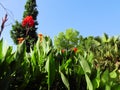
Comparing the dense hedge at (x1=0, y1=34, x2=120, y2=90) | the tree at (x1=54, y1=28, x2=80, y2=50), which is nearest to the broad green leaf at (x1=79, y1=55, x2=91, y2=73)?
the dense hedge at (x1=0, y1=34, x2=120, y2=90)

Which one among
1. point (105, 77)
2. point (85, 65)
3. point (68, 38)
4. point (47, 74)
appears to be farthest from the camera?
point (68, 38)

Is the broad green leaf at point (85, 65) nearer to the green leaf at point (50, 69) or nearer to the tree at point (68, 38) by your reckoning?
the green leaf at point (50, 69)

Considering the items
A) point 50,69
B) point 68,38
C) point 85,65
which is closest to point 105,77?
point 85,65

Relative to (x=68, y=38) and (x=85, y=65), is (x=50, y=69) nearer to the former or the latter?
(x=85, y=65)

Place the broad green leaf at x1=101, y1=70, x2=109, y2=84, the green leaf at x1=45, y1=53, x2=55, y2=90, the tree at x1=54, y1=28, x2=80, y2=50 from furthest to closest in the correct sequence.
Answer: the tree at x1=54, y1=28, x2=80, y2=50
the green leaf at x1=45, y1=53, x2=55, y2=90
the broad green leaf at x1=101, y1=70, x2=109, y2=84

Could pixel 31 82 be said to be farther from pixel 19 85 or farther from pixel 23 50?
pixel 23 50

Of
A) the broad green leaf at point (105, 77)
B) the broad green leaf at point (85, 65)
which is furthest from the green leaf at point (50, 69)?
the broad green leaf at point (105, 77)

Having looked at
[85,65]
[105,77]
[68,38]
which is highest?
[68,38]

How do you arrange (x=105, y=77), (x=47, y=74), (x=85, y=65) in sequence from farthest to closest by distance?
(x=47, y=74)
(x=85, y=65)
(x=105, y=77)

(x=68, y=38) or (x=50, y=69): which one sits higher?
(x=68, y=38)

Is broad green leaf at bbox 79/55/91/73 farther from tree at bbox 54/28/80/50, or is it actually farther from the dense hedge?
tree at bbox 54/28/80/50

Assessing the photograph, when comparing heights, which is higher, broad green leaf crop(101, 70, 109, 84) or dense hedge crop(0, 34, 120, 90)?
dense hedge crop(0, 34, 120, 90)

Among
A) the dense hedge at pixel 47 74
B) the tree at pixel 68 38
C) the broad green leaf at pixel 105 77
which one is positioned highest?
the tree at pixel 68 38

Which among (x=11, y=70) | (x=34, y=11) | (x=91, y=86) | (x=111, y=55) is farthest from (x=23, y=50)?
(x=34, y=11)
